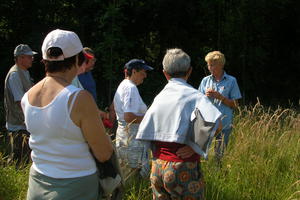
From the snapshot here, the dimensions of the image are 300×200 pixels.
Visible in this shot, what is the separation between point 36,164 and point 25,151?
3.05 meters

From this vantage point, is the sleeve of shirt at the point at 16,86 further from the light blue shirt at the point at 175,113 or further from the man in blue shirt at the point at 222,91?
the light blue shirt at the point at 175,113

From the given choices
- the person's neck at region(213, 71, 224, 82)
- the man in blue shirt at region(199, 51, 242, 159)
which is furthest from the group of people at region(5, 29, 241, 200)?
the person's neck at region(213, 71, 224, 82)

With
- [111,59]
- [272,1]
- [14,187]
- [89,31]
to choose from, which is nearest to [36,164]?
[14,187]

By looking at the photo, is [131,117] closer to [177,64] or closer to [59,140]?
[177,64]

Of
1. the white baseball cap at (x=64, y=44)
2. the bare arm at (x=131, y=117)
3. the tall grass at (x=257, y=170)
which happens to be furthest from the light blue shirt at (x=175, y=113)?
the tall grass at (x=257, y=170)

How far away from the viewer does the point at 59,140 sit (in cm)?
246

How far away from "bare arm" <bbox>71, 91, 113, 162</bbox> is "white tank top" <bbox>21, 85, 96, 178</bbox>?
A: 1.3 inches

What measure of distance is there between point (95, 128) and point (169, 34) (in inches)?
514

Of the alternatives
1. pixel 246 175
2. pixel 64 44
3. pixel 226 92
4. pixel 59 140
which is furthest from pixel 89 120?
pixel 226 92

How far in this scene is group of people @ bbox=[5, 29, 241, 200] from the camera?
243 centimetres

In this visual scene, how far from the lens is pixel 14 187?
4406mm

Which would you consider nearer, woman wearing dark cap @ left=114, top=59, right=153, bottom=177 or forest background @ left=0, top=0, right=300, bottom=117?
woman wearing dark cap @ left=114, top=59, right=153, bottom=177

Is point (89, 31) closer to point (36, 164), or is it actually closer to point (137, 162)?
point (137, 162)

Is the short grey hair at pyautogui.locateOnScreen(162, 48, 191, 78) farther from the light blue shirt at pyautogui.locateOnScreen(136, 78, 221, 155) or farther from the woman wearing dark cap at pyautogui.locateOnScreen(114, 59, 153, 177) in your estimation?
the woman wearing dark cap at pyautogui.locateOnScreen(114, 59, 153, 177)
